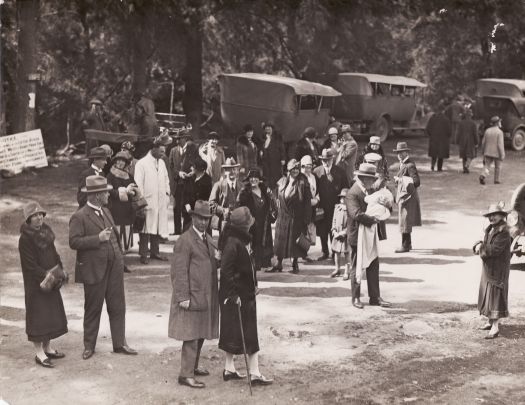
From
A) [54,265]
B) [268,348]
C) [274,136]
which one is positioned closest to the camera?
[54,265]

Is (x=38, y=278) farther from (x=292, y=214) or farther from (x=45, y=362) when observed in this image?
(x=292, y=214)

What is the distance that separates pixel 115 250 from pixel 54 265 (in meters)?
0.63

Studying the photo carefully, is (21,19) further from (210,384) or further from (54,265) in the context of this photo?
(210,384)

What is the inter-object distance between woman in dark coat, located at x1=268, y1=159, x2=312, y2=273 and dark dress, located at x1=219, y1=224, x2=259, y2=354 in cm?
487

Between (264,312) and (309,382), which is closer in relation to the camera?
(309,382)

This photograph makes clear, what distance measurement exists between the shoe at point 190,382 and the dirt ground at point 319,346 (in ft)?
0.24

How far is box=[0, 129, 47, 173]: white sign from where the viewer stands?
989cm

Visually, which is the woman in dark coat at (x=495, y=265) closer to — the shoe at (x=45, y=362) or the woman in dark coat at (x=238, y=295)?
the woman in dark coat at (x=238, y=295)

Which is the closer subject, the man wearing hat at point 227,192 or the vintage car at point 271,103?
the man wearing hat at point 227,192

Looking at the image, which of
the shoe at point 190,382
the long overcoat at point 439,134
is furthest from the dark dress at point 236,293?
the long overcoat at point 439,134

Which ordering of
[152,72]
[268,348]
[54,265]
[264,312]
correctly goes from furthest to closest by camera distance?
1. [152,72]
2. [264,312]
3. [268,348]
4. [54,265]

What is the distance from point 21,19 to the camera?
65.8ft

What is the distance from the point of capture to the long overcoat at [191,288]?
24.7 ft

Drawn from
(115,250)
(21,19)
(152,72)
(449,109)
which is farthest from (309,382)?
(152,72)
